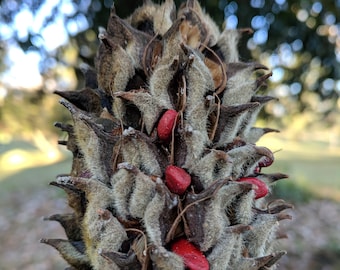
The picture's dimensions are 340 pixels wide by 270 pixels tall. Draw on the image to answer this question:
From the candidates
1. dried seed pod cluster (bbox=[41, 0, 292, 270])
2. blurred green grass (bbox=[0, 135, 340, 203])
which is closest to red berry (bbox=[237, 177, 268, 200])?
dried seed pod cluster (bbox=[41, 0, 292, 270])

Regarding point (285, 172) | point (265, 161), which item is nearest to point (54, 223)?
point (285, 172)

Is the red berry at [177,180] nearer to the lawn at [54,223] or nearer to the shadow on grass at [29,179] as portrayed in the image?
the lawn at [54,223]

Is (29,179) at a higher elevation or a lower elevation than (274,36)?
higher

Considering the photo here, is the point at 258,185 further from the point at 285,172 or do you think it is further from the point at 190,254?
the point at 285,172

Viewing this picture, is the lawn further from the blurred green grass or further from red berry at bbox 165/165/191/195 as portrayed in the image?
red berry at bbox 165/165/191/195

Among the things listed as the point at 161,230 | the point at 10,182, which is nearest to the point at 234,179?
the point at 161,230

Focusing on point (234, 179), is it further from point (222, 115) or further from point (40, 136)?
point (40, 136)
